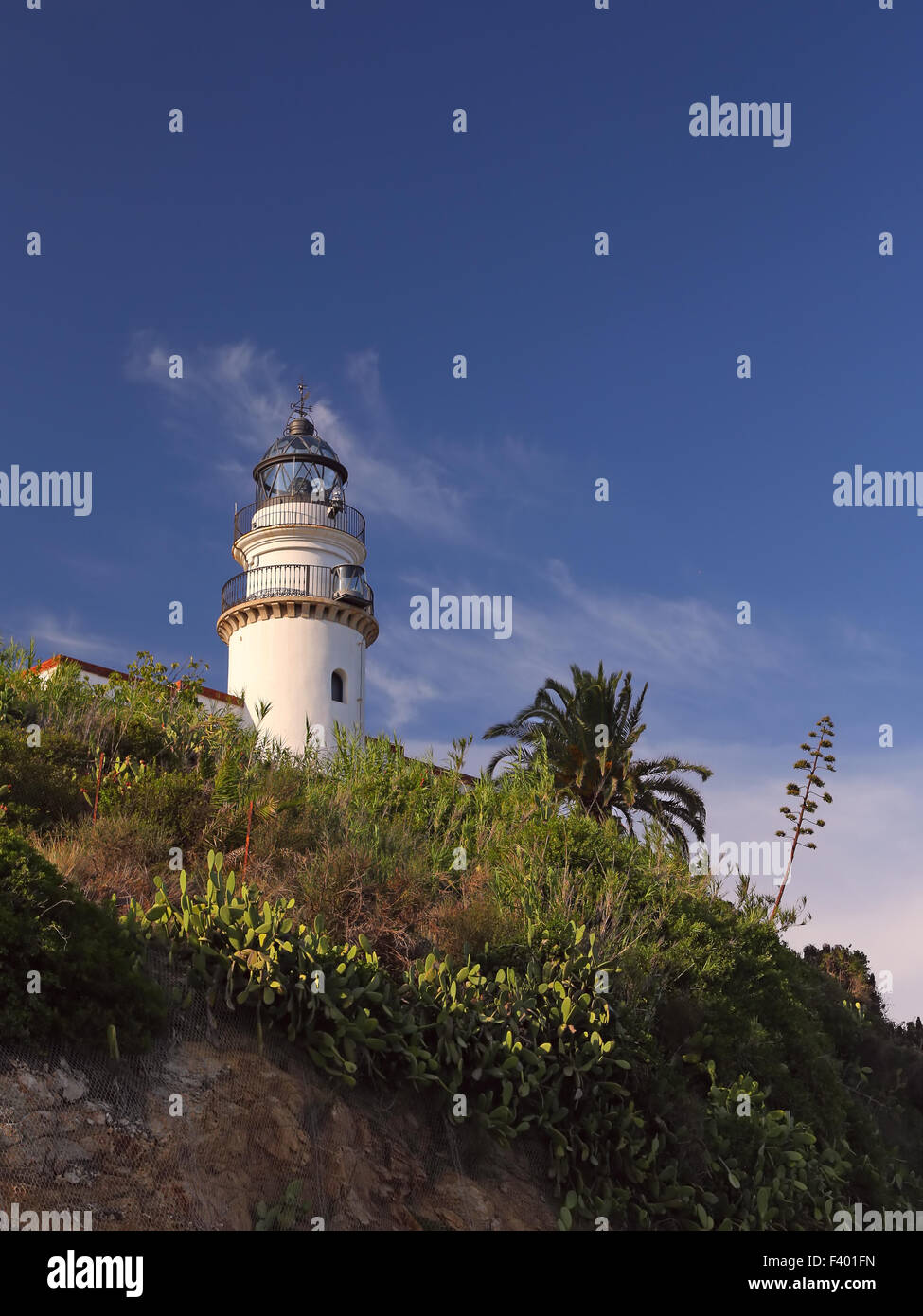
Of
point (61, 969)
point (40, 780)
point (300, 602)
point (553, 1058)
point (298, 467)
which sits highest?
point (298, 467)

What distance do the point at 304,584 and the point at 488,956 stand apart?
817 inches

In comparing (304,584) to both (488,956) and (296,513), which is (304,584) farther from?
(488,956)

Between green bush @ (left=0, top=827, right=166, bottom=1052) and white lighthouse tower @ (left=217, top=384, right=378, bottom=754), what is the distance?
20712 millimetres

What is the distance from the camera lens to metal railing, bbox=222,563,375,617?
28.9 meters

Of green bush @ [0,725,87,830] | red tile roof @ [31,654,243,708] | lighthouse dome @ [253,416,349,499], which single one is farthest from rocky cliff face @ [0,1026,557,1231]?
lighthouse dome @ [253,416,349,499]

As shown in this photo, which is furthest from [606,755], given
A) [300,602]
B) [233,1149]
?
[233,1149]

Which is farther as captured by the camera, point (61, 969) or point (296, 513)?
point (296, 513)

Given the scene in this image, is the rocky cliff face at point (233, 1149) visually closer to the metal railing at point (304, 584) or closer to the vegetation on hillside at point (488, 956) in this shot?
the vegetation on hillside at point (488, 956)

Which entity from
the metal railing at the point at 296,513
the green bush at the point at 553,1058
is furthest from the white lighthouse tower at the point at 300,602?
the green bush at the point at 553,1058

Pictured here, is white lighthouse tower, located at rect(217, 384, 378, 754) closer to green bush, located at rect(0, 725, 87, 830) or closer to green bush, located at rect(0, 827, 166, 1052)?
green bush, located at rect(0, 725, 87, 830)

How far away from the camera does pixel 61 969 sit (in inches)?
250

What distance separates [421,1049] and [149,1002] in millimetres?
2003

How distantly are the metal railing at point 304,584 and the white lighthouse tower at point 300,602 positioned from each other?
29 mm

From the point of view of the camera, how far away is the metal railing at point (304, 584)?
28859 mm
